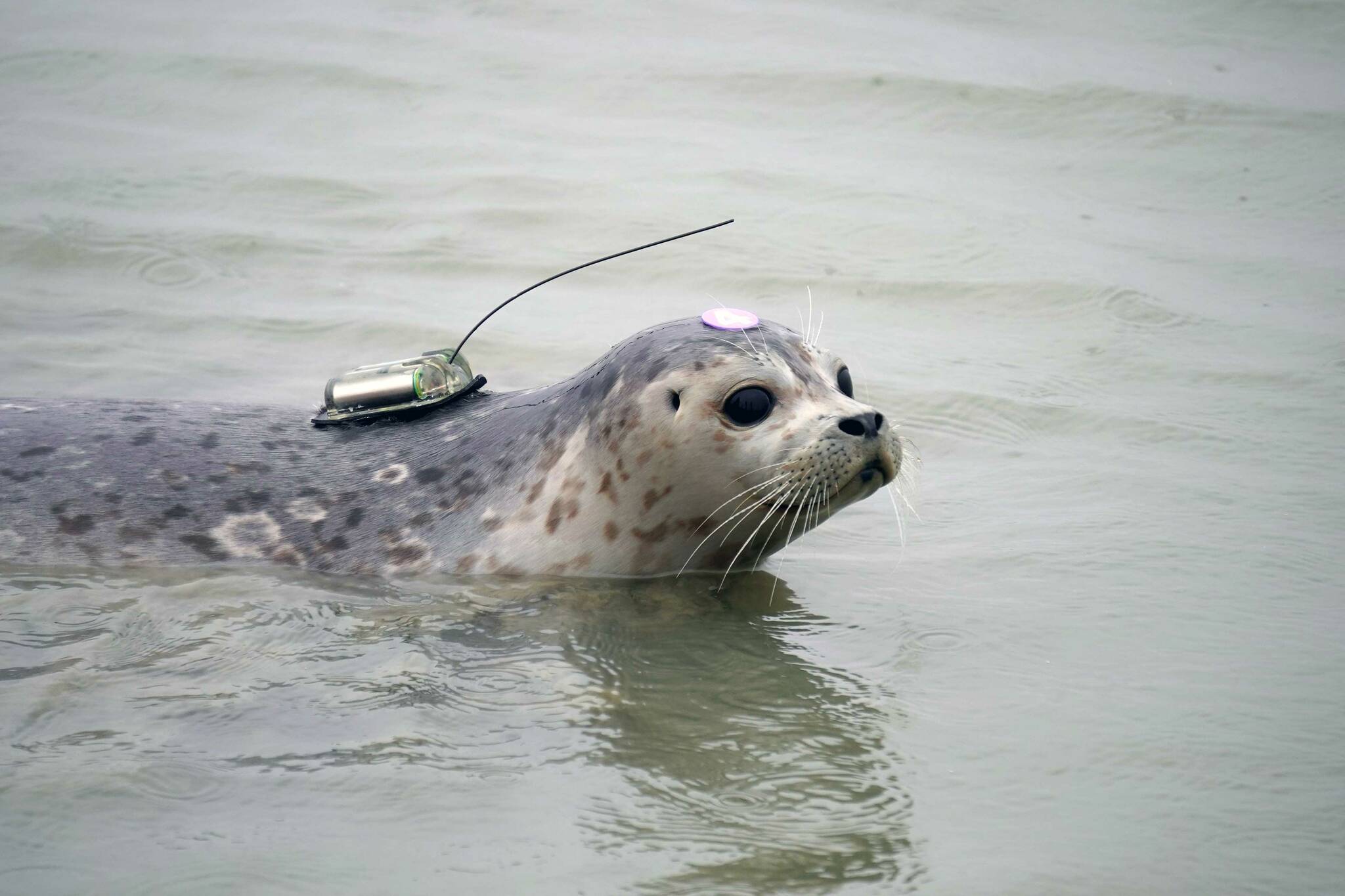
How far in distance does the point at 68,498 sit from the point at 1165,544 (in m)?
3.33

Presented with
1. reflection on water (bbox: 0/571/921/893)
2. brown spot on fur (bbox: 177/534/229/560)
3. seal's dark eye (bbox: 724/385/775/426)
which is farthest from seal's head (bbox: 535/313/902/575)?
brown spot on fur (bbox: 177/534/229/560)

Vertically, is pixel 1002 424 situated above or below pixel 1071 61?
below

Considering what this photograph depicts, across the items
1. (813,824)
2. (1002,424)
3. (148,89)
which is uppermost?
(148,89)

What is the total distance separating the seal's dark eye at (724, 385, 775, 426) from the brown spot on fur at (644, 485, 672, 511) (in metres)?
0.28

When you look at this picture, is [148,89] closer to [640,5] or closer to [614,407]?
[640,5]

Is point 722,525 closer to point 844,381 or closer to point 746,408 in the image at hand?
point 746,408

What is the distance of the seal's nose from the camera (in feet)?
13.6

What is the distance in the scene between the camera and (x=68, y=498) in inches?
181

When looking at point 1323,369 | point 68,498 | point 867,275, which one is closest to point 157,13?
point 867,275

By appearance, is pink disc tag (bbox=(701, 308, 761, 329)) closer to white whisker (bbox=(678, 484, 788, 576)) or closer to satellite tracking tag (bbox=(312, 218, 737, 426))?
satellite tracking tag (bbox=(312, 218, 737, 426))

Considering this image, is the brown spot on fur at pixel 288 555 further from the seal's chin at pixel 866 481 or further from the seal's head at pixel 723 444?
the seal's chin at pixel 866 481

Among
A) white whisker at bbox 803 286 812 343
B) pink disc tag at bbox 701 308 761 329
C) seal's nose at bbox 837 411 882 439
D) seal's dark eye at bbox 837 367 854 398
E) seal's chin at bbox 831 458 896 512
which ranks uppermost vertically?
pink disc tag at bbox 701 308 761 329

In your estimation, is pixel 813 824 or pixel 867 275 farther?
pixel 867 275

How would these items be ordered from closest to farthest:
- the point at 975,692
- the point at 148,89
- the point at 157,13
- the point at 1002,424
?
the point at 975,692 → the point at 1002,424 → the point at 148,89 → the point at 157,13
